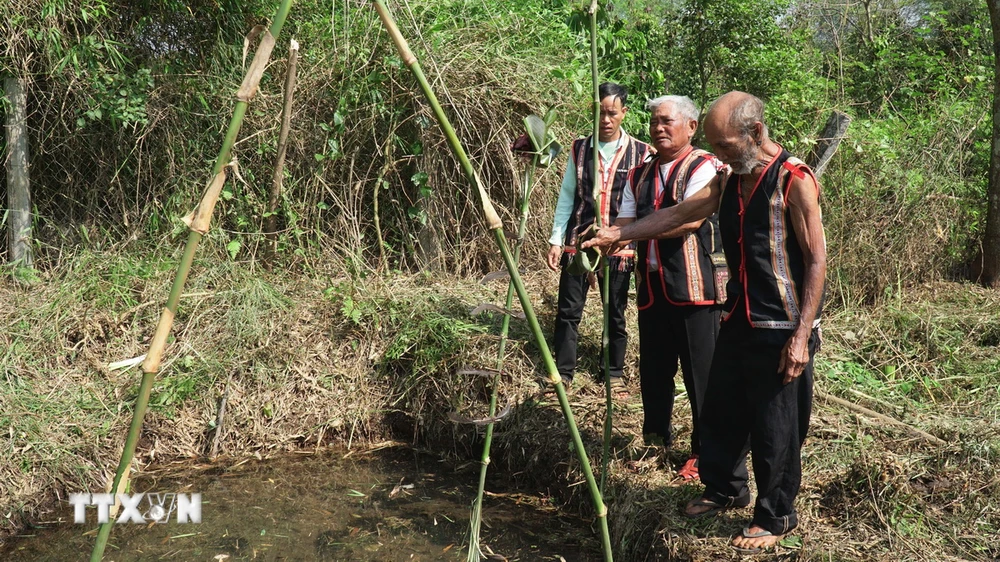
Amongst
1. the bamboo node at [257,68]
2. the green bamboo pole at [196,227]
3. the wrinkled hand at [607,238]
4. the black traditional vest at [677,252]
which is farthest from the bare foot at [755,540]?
the bamboo node at [257,68]

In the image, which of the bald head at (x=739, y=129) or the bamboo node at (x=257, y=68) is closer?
the bamboo node at (x=257, y=68)

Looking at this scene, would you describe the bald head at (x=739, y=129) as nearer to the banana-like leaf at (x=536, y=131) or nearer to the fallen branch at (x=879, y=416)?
the banana-like leaf at (x=536, y=131)

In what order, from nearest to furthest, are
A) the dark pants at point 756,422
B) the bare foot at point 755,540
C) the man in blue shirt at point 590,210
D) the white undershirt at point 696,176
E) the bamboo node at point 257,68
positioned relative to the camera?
1. the bamboo node at point 257,68
2. the dark pants at point 756,422
3. the bare foot at point 755,540
4. the white undershirt at point 696,176
5. the man in blue shirt at point 590,210

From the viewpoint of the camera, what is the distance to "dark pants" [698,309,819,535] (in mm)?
2922

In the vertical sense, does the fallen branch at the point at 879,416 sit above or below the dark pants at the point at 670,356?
below

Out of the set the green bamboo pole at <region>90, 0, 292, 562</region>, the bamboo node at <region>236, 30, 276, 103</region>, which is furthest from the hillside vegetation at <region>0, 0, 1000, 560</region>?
the bamboo node at <region>236, 30, 276, 103</region>

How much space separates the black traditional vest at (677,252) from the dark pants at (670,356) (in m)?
0.06

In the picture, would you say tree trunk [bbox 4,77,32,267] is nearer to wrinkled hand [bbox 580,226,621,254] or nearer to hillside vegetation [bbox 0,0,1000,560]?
hillside vegetation [bbox 0,0,1000,560]

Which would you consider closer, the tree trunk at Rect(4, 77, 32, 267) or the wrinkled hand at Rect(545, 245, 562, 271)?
the wrinkled hand at Rect(545, 245, 562, 271)

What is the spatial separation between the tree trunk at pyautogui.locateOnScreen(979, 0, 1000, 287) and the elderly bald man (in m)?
3.34

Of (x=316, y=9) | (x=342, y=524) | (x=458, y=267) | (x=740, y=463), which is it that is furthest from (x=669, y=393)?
(x=316, y=9)

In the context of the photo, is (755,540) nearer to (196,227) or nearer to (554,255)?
(554,255)

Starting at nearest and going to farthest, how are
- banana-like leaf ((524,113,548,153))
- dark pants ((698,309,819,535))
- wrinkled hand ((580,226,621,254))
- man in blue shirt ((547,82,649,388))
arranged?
banana-like leaf ((524,113,548,153))
wrinkled hand ((580,226,621,254))
dark pants ((698,309,819,535))
man in blue shirt ((547,82,649,388))

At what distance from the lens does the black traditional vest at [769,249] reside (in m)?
2.78
